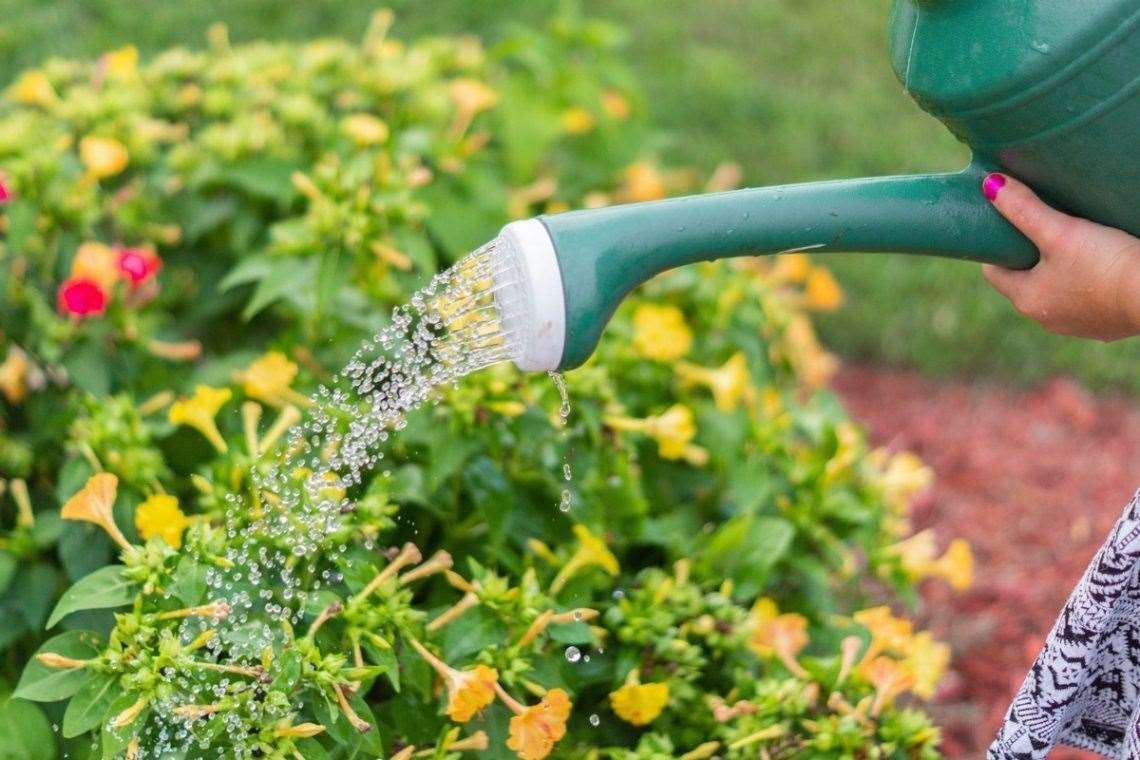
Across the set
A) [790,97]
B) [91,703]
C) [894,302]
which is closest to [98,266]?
[91,703]

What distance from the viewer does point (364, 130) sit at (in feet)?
7.38

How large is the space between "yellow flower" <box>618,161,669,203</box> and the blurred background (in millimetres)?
236

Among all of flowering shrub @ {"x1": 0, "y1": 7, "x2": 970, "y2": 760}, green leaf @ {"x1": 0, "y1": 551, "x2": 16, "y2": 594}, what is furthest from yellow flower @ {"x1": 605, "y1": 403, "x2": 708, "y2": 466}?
green leaf @ {"x1": 0, "y1": 551, "x2": 16, "y2": 594}

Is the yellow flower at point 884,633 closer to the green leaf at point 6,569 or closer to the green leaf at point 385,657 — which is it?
the green leaf at point 385,657

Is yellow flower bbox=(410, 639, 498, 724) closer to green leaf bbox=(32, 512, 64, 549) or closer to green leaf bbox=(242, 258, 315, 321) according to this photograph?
green leaf bbox=(32, 512, 64, 549)

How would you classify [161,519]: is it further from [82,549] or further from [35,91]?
[35,91]

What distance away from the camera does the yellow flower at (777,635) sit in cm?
177

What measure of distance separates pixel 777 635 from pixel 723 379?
1.69 ft

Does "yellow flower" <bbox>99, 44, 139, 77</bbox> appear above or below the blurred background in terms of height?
above

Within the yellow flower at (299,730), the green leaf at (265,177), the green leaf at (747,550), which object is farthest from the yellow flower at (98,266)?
the green leaf at (747,550)

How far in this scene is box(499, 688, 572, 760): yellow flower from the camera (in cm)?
147

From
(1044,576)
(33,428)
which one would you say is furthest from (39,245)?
(1044,576)

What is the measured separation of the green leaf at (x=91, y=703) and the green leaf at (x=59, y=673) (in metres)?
0.02

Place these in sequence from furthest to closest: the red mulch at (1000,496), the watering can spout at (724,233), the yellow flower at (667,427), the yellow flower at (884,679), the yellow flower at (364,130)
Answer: the red mulch at (1000,496), the yellow flower at (364,130), the yellow flower at (667,427), the yellow flower at (884,679), the watering can spout at (724,233)
